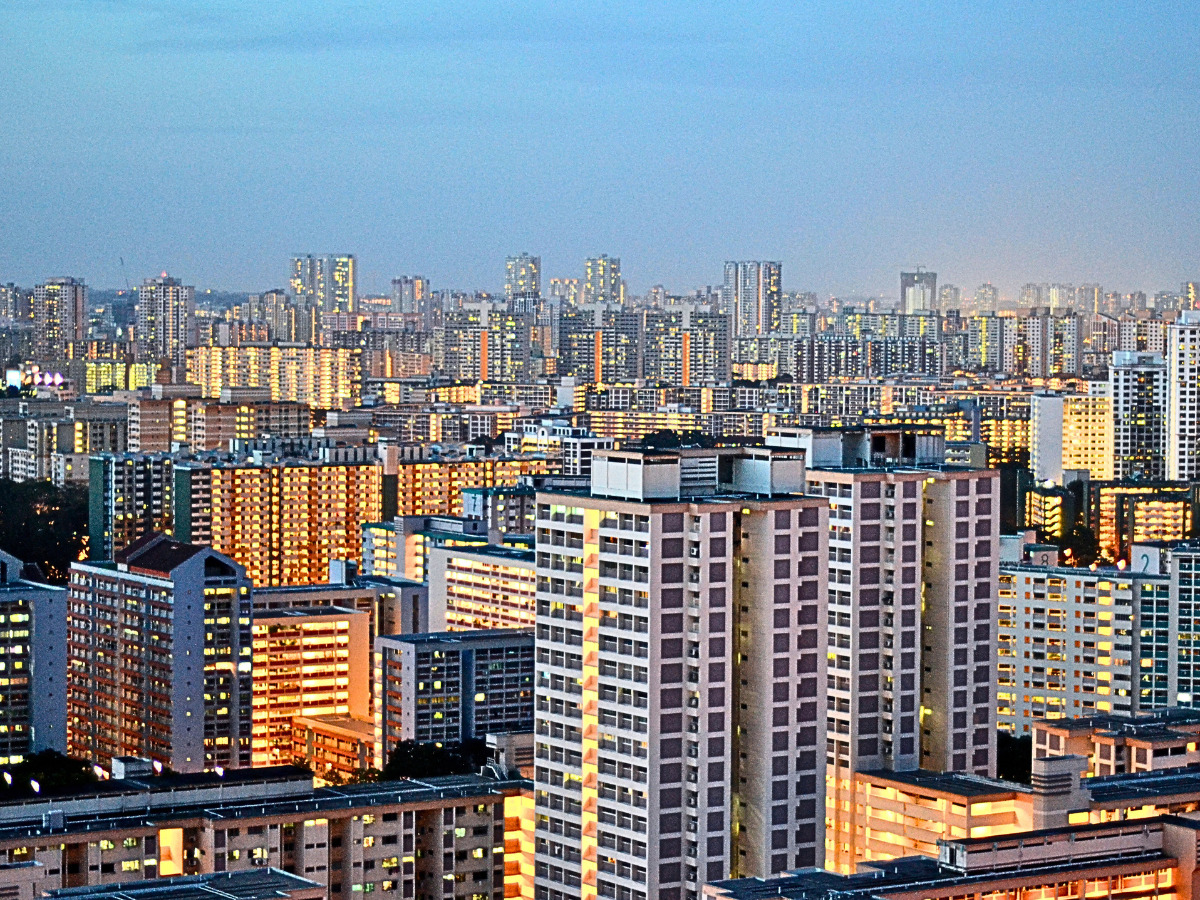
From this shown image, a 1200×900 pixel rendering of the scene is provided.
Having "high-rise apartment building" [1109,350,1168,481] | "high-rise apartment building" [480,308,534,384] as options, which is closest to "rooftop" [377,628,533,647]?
"high-rise apartment building" [1109,350,1168,481]

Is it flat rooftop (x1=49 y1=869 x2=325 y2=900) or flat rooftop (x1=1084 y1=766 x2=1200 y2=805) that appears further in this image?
flat rooftop (x1=1084 y1=766 x2=1200 y2=805)

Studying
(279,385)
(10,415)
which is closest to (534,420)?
(10,415)

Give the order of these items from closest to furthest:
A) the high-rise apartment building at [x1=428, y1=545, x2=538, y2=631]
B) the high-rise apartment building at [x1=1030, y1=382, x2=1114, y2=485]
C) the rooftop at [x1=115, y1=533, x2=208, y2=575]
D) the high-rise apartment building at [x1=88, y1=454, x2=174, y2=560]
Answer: the rooftop at [x1=115, y1=533, x2=208, y2=575] < the high-rise apartment building at [x1=428, y1=545, x2=538, y2=631] < the high-rise apartment building at [x1=88, y1=454, x2=174, y2=560] < the high-rise apartment building at [x1=1030, y1=382, x2=1114, y2=485]

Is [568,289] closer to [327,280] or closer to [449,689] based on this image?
[327,280]

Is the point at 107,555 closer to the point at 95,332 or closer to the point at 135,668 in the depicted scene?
the point at 135,668

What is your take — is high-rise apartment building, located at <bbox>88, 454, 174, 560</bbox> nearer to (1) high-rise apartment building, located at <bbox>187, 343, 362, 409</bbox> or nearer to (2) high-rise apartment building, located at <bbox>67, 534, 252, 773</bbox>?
(2) high-rise apartment building, located at <bbox>67, 534, 252, 773</bbox>

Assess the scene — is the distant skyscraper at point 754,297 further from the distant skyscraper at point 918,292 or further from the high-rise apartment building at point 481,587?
the high-rise apartment building at point 481,587

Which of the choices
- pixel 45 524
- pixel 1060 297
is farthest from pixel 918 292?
pixel 45 524
